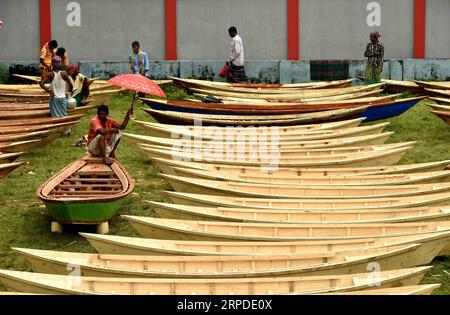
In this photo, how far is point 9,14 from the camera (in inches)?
998

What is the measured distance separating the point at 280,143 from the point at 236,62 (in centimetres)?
737

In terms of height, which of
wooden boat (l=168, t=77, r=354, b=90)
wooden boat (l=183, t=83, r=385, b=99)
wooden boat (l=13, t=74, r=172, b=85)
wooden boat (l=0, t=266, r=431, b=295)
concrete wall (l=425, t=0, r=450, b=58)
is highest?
concrete wall (l=425, t=0, r=450, b=58)

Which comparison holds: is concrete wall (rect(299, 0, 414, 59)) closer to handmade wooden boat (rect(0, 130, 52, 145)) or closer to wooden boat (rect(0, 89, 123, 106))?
wooden boat (rect(0, 89, 123, 106))

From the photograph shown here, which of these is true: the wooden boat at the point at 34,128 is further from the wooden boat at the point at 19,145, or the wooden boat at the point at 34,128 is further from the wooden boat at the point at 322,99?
the wooden boat at the point at 322,99

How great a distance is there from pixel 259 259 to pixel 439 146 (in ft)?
30.3

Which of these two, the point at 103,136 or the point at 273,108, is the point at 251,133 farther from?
the point at 103,136

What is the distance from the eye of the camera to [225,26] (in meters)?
25.6

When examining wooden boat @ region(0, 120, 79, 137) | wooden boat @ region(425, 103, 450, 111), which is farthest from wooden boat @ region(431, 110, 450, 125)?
wooden boat @ region(0, 120, 79, 137)

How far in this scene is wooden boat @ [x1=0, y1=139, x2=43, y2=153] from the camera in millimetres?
16359

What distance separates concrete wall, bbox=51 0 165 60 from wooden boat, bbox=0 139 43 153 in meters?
8.58

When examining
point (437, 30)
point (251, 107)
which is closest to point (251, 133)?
point (251, 107)

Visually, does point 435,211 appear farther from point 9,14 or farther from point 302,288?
point 9,14

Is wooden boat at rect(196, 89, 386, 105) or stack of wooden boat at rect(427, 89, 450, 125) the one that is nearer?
stack of wooden boat at rect(427, 89, 450, 125)
